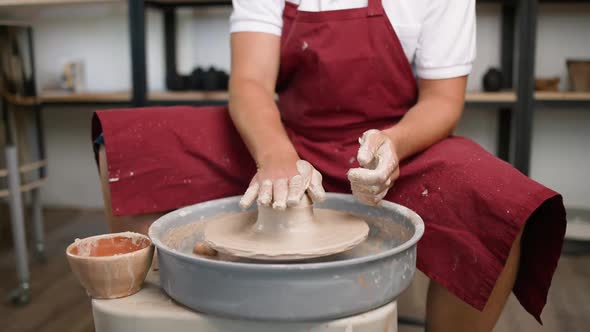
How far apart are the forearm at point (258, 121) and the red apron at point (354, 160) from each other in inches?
2.5

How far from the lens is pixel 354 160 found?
1056 mm

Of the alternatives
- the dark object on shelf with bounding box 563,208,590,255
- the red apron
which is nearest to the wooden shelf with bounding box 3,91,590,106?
the dark object on shelf with bounding box 563,208,590,255

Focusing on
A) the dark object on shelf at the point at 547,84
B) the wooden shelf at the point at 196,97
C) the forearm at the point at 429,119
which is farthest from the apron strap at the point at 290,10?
the dark object on shelf at the point at 547,84

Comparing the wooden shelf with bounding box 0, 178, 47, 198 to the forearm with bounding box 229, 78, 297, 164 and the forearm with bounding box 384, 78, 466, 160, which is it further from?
the forearm with bounding box 384, 78, 466, 160

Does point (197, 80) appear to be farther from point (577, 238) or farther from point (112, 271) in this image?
point (112, 271)

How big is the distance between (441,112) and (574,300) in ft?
3.15

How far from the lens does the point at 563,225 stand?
0.80m

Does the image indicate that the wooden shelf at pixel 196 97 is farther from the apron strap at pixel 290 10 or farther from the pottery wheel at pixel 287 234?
the pottery wheel at pixel 287 234

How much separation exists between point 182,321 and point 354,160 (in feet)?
1.65

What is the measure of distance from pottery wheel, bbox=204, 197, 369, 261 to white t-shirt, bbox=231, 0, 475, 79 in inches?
17.0

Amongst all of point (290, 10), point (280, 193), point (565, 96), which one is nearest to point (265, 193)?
point (280, 193)

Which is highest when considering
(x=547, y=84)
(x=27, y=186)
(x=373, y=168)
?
(x=547, y=84)

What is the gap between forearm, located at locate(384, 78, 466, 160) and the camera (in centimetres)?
96

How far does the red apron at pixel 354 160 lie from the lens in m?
0.81
